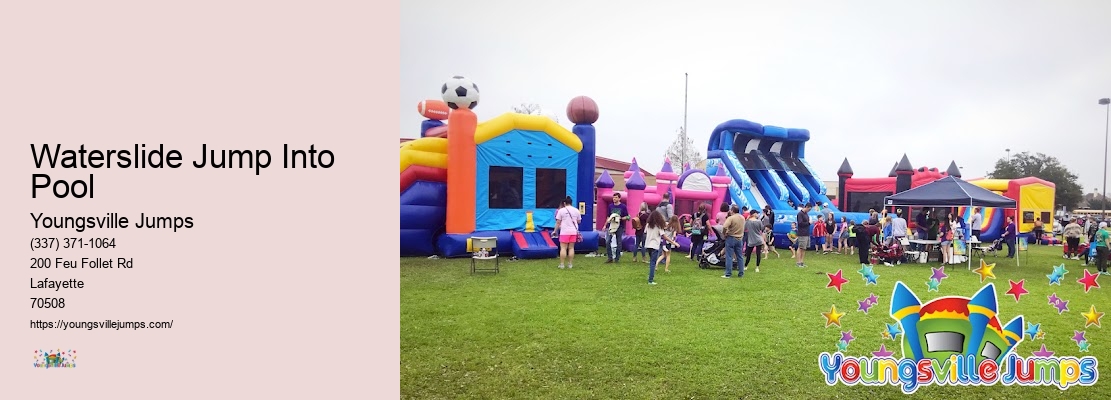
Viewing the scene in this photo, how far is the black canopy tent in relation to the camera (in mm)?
9664

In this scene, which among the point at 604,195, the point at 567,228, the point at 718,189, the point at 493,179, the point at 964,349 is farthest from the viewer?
the point at 718,189

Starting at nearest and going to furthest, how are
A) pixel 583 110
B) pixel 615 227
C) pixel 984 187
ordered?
1. pixel 615 227
2. pixel 583 110
3. pixel 984 187

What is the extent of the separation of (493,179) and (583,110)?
2317 mm

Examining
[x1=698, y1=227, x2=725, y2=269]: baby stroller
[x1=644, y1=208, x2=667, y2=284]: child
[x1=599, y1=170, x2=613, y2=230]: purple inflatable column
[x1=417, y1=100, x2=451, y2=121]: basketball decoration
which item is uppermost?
[x1=417, y1=100, x2=451, y2=121]: basketball decoration

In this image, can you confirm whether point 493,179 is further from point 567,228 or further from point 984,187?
point 984,187

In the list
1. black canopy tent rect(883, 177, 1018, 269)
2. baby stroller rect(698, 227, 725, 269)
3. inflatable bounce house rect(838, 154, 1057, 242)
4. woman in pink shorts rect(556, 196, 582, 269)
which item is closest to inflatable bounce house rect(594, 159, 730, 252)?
baby stroller rect(698, 227, 725, 269)

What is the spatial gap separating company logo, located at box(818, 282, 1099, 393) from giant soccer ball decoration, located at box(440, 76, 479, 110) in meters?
8.12

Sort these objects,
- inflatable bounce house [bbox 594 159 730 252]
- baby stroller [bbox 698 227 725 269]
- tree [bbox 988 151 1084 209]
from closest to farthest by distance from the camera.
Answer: baby stroller [bbox 698 227 725 269] < inflatable bounce house [bbox 594 159 730 252] < tree [bbox 988 151 1084 209]

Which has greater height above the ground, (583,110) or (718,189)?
(583,110)

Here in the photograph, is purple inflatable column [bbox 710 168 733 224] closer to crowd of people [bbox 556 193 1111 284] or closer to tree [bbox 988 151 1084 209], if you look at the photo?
crowd of people [bbox 556 193 1111 284]

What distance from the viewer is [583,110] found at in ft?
36.0

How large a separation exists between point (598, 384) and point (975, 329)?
201 centimetres

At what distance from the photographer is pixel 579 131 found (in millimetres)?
11094

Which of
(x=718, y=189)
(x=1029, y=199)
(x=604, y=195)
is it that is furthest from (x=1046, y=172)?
(x=604, y=195)
